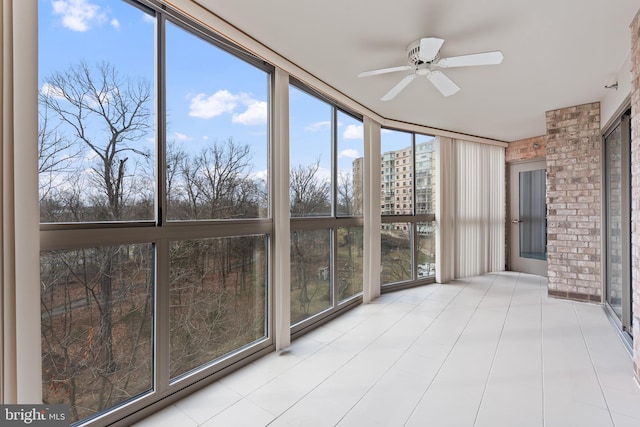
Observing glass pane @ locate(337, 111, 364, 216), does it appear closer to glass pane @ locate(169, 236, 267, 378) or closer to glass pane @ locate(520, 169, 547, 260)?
glass pane @ locate(169, 236, 267, 378)

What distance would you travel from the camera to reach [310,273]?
3.29 meters

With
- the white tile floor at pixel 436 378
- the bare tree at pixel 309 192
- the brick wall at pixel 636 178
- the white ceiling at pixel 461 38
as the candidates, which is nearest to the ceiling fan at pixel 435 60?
the white ceiling at pixel 461 38

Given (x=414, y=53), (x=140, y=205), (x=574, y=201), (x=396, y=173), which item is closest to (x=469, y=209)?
(x=574, y=201)

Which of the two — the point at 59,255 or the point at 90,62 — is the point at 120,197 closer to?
the point at 59,255

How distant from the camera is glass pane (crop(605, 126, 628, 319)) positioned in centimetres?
324

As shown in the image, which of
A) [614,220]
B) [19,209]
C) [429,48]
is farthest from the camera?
[614,220]

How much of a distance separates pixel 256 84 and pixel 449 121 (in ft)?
10.6

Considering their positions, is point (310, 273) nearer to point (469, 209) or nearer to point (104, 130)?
point (104, 130)

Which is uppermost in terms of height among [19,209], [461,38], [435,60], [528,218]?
[461,38]

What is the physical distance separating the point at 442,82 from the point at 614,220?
2.79 m

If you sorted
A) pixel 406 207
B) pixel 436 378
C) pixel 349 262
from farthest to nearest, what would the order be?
pixel 406 207 < pixel 349 262 < pixel 436 378

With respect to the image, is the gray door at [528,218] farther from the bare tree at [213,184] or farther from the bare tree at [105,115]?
the bare tree at [105,115]

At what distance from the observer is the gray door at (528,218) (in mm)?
5578

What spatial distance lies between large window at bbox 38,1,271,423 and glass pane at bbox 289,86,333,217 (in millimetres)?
551
